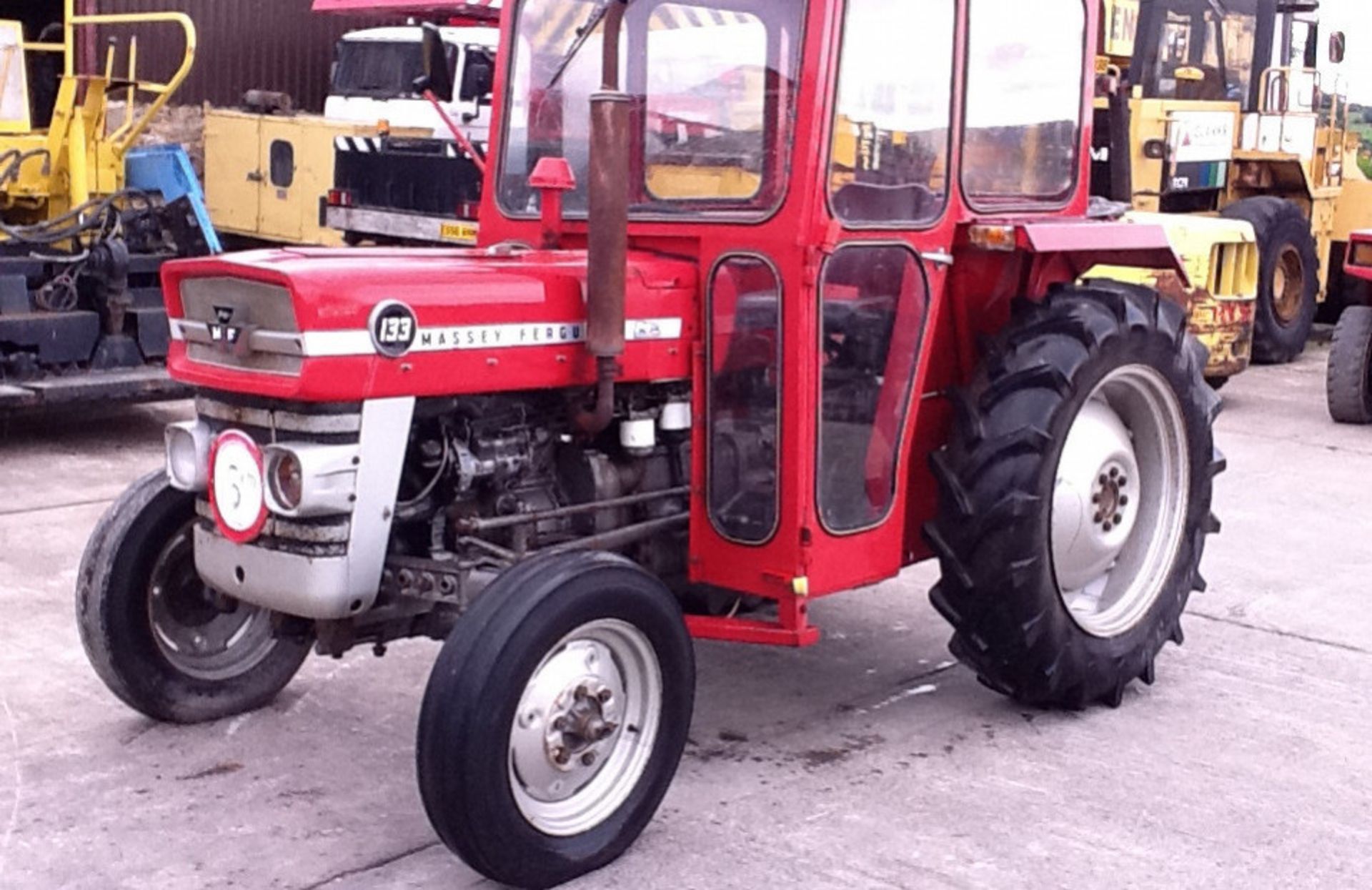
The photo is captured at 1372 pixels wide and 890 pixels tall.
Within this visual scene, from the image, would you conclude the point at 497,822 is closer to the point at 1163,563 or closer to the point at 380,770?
the point at 380,770

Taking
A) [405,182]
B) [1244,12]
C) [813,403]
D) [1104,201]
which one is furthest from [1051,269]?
[1244,12]

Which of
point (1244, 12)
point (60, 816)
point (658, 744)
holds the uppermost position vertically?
point (1244, 12)

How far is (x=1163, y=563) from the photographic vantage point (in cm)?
502

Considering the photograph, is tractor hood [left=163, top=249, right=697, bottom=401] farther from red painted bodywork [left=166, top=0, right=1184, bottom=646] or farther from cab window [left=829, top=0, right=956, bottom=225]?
cab window [left=829, top=0, right=956, bottom=225]

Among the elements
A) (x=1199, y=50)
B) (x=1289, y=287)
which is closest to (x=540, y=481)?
(x=1289, y=287)

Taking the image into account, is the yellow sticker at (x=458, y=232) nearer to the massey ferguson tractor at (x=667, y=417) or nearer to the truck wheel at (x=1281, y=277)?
the truck wheel at (x=1281, y=277)

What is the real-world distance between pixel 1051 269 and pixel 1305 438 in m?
5.04

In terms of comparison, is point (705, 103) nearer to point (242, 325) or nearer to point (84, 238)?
point (242, 325)

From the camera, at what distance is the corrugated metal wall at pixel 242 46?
46.9 feet

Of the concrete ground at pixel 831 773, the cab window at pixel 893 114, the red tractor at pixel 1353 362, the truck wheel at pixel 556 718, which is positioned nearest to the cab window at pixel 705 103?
the cab window at pixel 893 114

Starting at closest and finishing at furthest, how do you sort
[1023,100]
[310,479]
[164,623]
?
[310,479]
[164,623]
[1023,100]

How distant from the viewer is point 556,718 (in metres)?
3.64

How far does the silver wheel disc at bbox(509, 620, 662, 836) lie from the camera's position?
3.61m

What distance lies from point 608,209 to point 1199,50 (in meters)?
9.95
